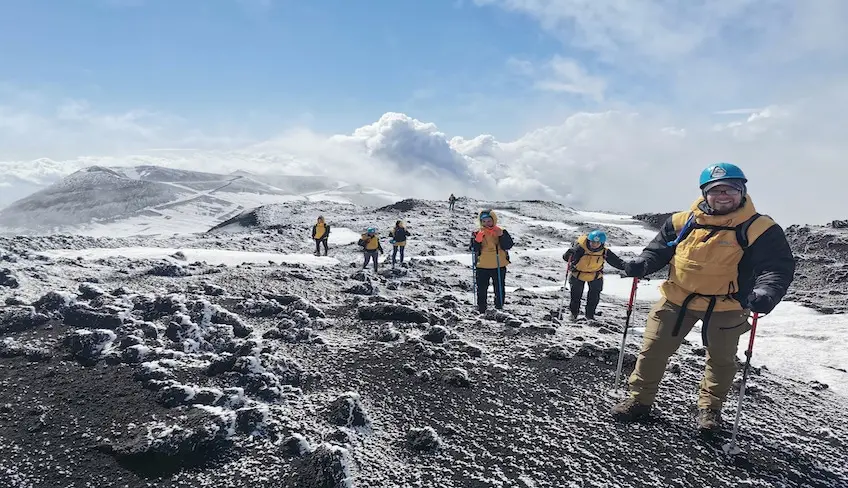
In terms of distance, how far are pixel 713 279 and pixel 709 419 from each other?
1488 mm

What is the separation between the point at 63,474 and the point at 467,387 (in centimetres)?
408

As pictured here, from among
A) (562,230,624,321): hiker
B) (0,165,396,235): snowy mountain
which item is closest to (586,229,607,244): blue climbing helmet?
(562,230,624,321): hiker

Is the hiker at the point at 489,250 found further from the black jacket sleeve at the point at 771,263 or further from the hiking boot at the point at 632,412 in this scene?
the black jacket sleeve at the point at 771,263

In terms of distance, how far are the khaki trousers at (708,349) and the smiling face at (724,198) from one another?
1.03 meters

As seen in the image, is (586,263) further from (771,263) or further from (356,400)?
(356,400)

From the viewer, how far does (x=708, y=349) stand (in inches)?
189

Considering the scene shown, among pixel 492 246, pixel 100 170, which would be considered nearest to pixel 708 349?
pixel 492 246

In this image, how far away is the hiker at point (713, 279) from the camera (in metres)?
4.27

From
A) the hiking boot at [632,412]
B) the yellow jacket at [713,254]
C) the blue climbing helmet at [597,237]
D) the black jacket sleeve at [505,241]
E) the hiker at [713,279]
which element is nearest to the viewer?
the hiker at [713,279]

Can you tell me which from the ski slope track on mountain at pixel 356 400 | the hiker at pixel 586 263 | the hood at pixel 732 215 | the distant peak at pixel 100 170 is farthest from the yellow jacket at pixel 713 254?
the distant peak at pixel 100 170

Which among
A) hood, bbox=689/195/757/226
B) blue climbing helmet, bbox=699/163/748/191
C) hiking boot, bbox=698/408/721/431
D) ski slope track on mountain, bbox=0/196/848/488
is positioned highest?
blue climbing helmet, bbox=699/163/748/191

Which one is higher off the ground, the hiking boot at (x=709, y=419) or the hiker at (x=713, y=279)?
the hiker at (x=713, y=279)

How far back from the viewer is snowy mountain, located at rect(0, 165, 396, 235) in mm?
86188

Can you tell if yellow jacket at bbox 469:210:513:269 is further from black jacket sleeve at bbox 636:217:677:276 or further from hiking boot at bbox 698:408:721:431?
hiking boot at bbox 698:408:721:431
